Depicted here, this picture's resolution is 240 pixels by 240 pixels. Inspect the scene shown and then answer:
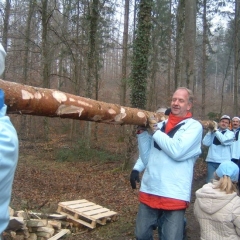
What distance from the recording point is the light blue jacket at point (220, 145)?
23.1 ft

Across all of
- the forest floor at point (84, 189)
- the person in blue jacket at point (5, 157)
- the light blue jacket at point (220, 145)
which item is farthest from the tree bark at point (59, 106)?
the light blue jacket at point (220, 145)

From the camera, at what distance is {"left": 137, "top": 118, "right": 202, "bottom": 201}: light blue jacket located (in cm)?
340

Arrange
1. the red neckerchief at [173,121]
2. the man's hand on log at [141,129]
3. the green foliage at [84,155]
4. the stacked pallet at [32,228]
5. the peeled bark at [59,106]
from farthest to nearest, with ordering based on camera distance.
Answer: the green foliage at [84,155] → the stacked pallet at [32,228] → the man's hand on log at [141,129] → the red neckerchief at [173,121] → the peeled bark at [59,106]

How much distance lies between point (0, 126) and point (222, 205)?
2820mm

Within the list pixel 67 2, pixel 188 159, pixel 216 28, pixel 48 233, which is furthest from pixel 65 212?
pixel 216 28

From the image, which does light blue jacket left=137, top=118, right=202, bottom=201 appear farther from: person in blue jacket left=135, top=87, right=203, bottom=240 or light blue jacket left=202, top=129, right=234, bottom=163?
light blue jacket left=202, top=129, right=234, bottom=163

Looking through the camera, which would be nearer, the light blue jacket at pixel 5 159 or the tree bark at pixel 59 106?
the light blue jacket at pixel 5 159

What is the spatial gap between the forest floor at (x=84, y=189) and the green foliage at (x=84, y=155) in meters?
0.23

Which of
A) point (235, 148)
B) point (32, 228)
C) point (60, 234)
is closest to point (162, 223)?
point (60, 234)

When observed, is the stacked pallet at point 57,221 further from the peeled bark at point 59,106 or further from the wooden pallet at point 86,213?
the peeled bark at point 59,106

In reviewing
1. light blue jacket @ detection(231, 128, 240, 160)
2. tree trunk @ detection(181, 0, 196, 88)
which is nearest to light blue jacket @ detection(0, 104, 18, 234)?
light blue jacket @ detection(231, 128, 240, 160)

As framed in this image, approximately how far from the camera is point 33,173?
11.4 metres

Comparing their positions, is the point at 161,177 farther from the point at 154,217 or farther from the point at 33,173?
the point at 33,173

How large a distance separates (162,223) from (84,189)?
6.06m
